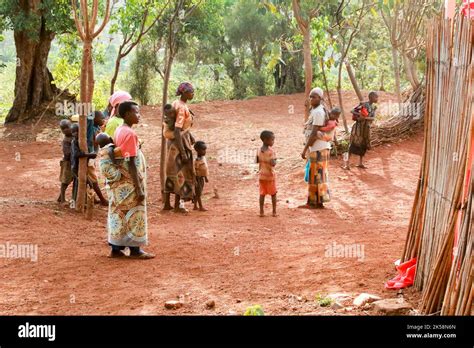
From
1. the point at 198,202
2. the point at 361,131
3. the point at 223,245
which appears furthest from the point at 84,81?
the point at 361,131

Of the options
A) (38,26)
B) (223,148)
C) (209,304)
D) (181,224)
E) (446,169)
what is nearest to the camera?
(446,169)

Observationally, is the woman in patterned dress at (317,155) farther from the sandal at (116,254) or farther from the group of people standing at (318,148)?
the sandal at (116,254)

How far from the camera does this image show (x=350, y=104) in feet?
66.6

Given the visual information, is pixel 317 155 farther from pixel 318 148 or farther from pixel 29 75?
pixel 29 75

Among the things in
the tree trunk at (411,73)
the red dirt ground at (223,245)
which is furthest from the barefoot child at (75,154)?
the tree trunk at (411,73)

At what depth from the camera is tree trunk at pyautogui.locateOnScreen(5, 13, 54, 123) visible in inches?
717

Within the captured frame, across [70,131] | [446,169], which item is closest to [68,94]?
[70,131]

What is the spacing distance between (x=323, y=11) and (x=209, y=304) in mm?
13825

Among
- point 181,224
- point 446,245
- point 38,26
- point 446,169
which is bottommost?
point 181,224

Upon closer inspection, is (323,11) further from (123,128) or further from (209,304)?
(209,304)

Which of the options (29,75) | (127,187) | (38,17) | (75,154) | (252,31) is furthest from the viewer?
(252,31)

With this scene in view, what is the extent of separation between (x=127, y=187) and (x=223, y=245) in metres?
1.46

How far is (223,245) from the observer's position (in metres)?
7.70

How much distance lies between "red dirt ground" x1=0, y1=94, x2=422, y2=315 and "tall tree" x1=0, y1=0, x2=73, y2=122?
3.84 meters
